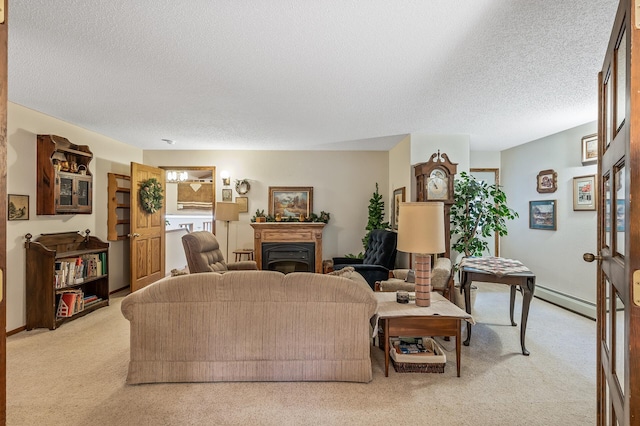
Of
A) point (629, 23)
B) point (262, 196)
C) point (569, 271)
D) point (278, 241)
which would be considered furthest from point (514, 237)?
point (629, 23)

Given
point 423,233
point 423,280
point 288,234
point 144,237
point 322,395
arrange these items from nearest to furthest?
point 322,395 → point 423,233 → point 423,280 → point 144,237 → point 288,234

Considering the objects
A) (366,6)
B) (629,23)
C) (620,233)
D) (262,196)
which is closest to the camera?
(629,23)

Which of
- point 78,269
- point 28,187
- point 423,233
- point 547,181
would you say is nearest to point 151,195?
point 78,269

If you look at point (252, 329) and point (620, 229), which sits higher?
point (620, 229)

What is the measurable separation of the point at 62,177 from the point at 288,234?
10.7ft

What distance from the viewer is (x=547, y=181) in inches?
194

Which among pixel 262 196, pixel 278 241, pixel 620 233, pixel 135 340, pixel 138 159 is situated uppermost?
pixel 138 159

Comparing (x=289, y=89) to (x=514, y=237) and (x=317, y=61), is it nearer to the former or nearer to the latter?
(x=317, y=61)

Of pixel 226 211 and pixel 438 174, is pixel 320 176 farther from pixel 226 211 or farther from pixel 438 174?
pixel 438 174

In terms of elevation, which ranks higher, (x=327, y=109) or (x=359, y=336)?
(x=327, y=109)

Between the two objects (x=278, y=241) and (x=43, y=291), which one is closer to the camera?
(x=43, y=291)

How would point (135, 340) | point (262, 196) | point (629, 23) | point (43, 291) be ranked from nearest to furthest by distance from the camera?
point (629, 23)
point (135, 340)
point (43, 291)
point (262, 196)

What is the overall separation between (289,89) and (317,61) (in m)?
0.64

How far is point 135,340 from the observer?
2396 millimetres
